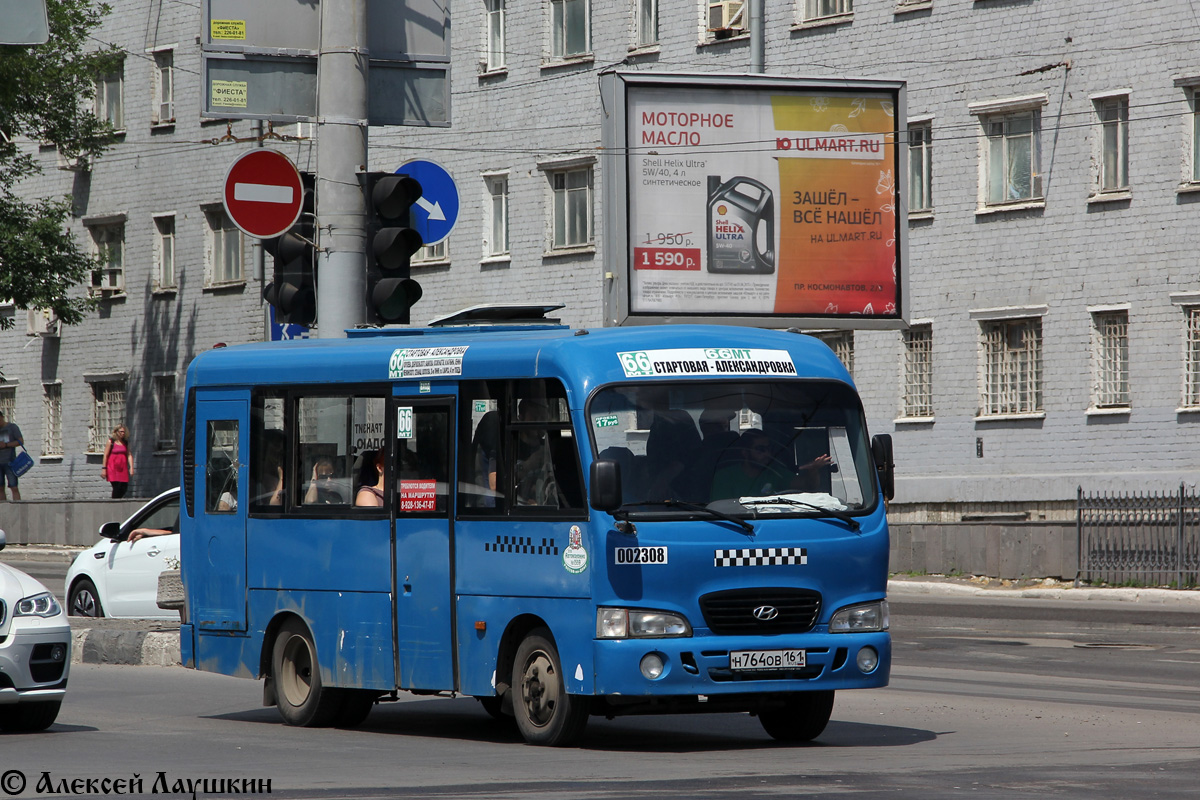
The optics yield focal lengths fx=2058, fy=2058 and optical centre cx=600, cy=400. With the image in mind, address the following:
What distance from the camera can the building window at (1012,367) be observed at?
32.0 metres

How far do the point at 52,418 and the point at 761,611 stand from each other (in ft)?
135

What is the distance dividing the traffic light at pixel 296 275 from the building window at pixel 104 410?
3408 cm

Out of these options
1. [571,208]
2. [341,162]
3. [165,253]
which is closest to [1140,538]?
[341,162]

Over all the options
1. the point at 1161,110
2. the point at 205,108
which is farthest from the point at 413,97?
the point at 1161,110

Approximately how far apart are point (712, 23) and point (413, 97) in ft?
70.6

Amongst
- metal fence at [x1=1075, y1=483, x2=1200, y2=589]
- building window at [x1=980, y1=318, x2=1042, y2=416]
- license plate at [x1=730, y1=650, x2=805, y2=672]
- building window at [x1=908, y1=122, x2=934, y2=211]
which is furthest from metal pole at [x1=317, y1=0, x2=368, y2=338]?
building window at [x1=908, y1=122, x2=934, y2=211]

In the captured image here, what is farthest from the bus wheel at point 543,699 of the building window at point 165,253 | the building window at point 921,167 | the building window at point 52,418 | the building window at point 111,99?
the building window at point 52,418

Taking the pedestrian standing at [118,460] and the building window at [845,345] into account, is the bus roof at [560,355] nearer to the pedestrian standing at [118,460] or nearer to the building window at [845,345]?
the building window at [845,345]

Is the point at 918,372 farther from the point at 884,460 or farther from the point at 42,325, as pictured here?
the point at 42,325

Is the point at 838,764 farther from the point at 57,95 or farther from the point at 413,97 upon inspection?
the point at 57,95

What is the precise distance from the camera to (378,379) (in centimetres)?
1227

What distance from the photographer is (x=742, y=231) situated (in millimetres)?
27391

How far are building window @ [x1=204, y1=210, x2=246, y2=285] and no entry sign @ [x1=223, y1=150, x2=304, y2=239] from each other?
31.0 metres

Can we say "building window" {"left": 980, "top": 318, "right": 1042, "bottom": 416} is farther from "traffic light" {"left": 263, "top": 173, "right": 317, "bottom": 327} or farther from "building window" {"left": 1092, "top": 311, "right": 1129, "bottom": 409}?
"traffic light" {"left": 263, "top": 173, "right": 317, "bottom": 327}
